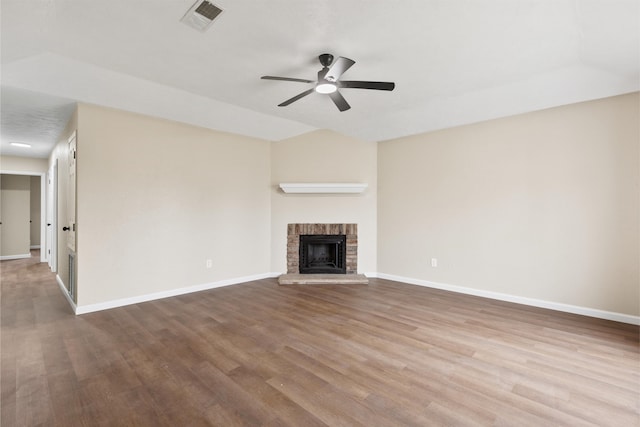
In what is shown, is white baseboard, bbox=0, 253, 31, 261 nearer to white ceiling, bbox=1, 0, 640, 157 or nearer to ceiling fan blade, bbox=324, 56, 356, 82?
white ceiling, bbox=1, 0, 640, 157

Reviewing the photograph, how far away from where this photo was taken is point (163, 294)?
12.9 ft

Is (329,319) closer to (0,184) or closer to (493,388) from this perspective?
(493,388)

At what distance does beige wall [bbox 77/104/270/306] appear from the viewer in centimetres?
342

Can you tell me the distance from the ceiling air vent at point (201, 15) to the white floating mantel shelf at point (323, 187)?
304 centimetres

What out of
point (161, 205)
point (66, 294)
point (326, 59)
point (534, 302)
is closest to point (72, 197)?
point (161, 205)

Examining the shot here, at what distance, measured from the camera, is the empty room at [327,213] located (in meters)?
1.93

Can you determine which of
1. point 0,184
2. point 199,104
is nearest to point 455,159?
point 199,104

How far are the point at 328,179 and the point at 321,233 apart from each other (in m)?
0.99

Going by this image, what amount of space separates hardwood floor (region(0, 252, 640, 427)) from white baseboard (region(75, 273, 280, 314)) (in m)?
0.14

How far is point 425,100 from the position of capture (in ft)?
11.6

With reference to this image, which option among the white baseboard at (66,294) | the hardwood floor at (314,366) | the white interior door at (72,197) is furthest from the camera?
the white interior door at (72,197)

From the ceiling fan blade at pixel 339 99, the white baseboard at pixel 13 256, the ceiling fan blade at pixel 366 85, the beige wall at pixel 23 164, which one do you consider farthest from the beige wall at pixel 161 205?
the white baseboard at pixel 13 256

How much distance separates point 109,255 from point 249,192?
2.19 m

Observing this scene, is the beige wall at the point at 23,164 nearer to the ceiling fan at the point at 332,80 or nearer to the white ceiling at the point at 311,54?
the white ceiling at the point at 311,54
